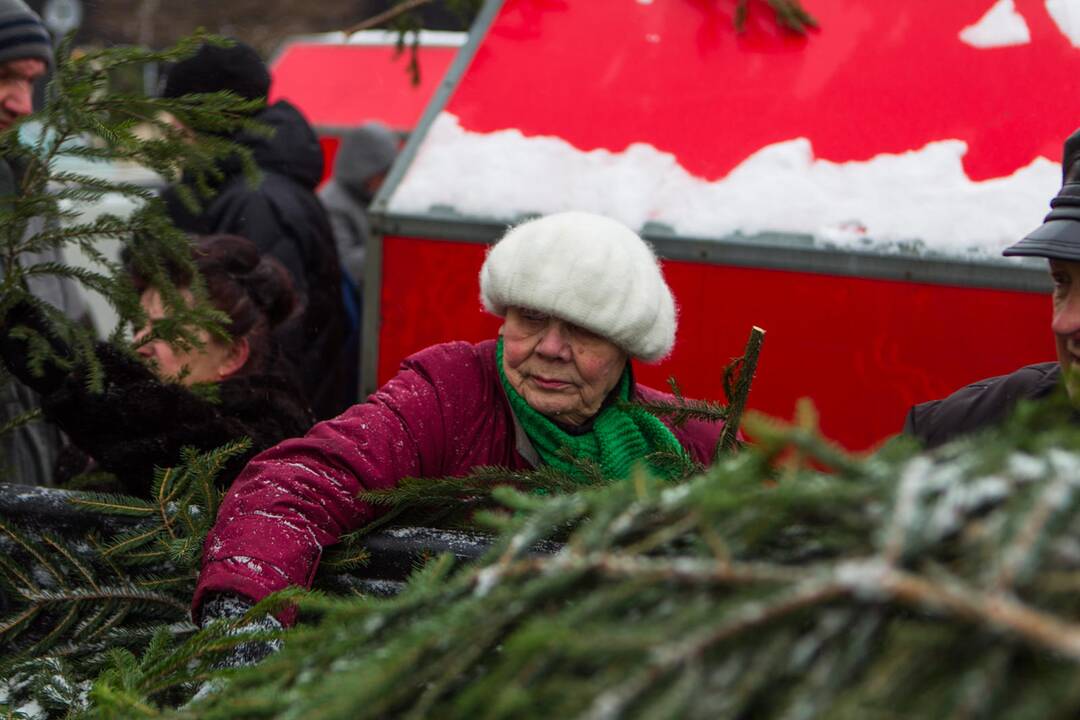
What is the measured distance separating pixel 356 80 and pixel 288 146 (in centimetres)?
564

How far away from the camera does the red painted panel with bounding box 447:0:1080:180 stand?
4.12m

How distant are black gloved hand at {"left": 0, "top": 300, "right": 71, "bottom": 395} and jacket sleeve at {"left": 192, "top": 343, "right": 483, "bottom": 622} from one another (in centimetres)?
58

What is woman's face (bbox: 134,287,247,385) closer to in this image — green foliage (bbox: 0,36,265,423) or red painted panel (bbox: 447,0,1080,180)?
green foliage (bbox: 0,36,265,423)

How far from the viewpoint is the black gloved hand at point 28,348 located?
267 centimetres

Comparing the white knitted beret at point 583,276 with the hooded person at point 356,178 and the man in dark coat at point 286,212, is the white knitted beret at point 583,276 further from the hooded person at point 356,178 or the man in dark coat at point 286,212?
the hooded person at point 356,178

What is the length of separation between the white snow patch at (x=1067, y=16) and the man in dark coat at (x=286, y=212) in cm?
278

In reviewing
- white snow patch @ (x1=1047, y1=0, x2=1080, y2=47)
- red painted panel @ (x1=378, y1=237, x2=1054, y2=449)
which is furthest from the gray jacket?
white snow patch @ (x1=1047, y1=0, x2=1080, y2=47)

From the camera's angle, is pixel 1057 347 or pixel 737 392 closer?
pixel 1057 347

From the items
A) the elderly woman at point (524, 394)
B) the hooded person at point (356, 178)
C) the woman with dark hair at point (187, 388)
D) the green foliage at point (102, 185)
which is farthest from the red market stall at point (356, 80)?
the elderly woman at point (524, 394)

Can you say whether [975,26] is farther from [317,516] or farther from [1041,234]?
[317,516]

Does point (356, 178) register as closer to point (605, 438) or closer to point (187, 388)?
point (187, 388)

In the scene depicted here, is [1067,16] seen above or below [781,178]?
above

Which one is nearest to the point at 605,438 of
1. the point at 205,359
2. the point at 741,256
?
the point at 205,359

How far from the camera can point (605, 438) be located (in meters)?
2.68
